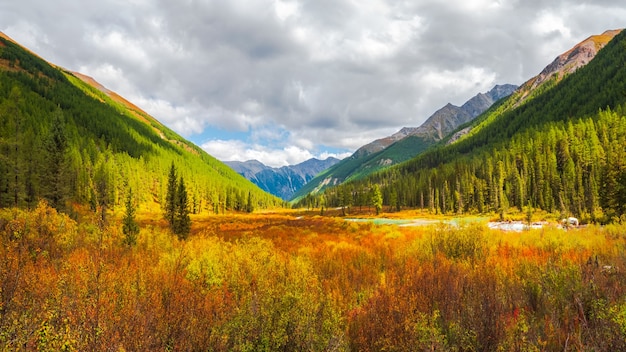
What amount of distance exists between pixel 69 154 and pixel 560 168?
361ft

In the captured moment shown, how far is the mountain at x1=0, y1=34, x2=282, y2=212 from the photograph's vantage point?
92.4 ft

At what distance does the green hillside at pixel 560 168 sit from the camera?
48009 mm

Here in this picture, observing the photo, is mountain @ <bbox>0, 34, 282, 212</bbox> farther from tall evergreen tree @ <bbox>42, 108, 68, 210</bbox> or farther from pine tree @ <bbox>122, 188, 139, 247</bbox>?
pine tree @ <bbox>122, 188, 139, 247</bbox>

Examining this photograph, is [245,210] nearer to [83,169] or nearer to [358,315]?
[83,169]

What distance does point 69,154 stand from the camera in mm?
50781

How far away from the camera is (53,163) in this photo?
27703 mm

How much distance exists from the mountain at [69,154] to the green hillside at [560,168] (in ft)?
144

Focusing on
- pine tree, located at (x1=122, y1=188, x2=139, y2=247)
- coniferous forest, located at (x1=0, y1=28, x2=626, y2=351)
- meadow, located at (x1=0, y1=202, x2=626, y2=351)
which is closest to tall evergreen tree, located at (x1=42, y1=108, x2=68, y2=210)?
coniferous forest, located at (x1=0, y1=28, x2=626, y2=351)

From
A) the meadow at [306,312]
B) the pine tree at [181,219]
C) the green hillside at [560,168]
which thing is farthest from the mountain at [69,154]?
the green hillside at [560,168]

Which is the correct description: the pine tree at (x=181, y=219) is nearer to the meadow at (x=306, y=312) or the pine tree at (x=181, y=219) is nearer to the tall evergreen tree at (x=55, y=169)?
the meadow at (x=306, y=312)

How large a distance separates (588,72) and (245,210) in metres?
194

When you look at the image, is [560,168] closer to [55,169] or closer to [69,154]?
[55,169]

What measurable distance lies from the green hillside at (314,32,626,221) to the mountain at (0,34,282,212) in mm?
43846

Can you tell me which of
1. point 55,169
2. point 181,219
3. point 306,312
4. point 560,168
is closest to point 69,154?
point 55,169
